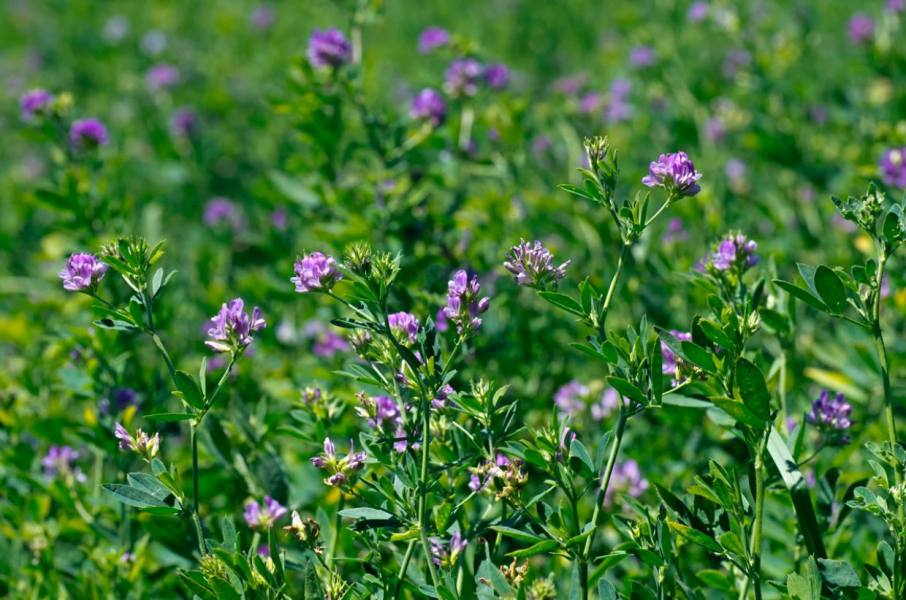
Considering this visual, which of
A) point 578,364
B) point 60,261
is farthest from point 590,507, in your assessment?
point 60,261

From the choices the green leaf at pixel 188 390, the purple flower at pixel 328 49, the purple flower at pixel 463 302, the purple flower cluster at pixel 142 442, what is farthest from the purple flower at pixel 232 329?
the purple flower at pixel 328 49

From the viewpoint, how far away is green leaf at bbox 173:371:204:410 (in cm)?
153

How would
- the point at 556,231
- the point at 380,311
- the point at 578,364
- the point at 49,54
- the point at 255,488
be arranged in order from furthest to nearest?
1. the point at 49,54
2. the point at 556,231
3. the point at 578,364
4. the point at 255,488
5. the point at 380,311

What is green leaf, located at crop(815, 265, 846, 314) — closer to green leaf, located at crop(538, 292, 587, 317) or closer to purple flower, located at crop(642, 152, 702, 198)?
purple flower, located at crop(642, 152, 702, 198)

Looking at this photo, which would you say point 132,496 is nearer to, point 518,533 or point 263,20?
point 518,533

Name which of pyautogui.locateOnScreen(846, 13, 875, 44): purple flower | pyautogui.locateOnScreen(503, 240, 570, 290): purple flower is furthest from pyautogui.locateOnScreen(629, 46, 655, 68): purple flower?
pyautogui.locateOnScreen(503, 240, 570, 290): purple flower

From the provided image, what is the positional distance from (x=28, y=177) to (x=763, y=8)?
3.95 metres

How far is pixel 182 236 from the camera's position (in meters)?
4.68

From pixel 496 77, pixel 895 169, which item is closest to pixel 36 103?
pixel 496 77

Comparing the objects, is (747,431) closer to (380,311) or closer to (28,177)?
(380,311)

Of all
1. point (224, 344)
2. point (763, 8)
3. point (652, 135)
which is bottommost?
point (224, 344)

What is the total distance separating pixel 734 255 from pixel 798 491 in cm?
42

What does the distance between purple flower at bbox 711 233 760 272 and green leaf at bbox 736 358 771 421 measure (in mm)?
315

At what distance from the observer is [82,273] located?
166 cm
